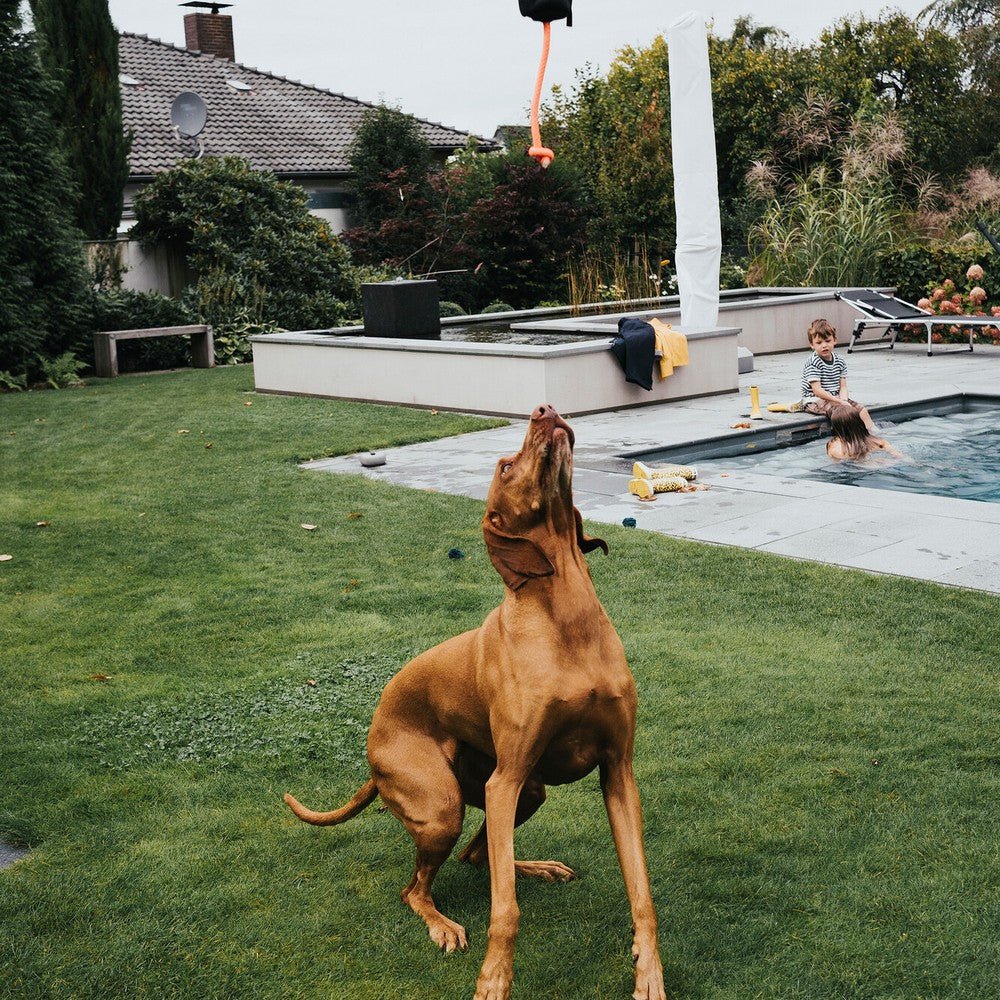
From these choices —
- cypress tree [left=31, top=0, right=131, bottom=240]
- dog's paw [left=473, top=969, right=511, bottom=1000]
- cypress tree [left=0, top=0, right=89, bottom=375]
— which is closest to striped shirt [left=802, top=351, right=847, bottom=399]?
dog's paw [left=473, top=969, right=511, bottom=1000]

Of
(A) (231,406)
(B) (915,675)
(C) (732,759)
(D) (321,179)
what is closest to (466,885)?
(C) (732,759)

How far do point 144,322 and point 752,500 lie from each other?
45.7 feet

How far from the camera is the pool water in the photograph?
9781mm

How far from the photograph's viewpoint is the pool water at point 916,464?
9.78m

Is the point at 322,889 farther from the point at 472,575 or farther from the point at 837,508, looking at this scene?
the point at 837,508

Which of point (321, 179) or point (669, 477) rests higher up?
point (321, 179)

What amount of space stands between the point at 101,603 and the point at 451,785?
4.03m

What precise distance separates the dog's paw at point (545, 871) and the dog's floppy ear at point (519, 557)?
1106 millimetres

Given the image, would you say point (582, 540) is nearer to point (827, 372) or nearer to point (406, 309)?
point (827, 372)

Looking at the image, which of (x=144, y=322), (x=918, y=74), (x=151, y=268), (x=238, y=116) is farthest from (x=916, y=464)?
(x=918, y=74)

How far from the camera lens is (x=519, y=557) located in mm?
2877

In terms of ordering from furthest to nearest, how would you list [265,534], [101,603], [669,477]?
1. [669,477]
2. [265,534]
3. [101,603]

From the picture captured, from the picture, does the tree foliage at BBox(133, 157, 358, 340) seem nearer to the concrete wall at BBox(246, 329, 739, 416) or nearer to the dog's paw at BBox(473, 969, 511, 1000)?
the concrete wall at BBox(246, 329, 739, 416)

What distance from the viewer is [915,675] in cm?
508
